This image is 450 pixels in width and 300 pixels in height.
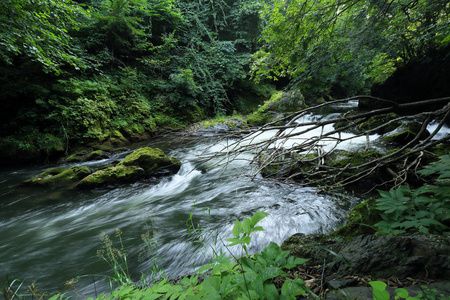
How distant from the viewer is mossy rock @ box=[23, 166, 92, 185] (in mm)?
5676

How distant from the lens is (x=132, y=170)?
5730 millimetres

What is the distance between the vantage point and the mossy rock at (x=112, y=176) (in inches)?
214

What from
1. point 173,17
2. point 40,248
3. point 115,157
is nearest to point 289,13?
point 40,248

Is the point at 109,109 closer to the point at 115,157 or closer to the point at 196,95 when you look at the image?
the point at 115,157

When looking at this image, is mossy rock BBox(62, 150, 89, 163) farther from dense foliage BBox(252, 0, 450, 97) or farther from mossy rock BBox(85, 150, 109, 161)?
dense foliage BBox(252, 0, 450, 97)

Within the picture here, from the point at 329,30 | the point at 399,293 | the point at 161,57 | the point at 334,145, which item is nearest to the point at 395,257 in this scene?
the point at 399,293

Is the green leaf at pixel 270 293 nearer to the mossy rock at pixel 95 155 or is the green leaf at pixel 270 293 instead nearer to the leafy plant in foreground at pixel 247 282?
the leafy plant in foreground at pixel 247 282

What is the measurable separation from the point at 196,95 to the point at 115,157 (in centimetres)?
776

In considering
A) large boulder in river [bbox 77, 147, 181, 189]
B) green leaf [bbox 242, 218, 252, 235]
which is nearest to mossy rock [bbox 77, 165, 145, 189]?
large boulder in river [bbox 77, 147, 181, 189]

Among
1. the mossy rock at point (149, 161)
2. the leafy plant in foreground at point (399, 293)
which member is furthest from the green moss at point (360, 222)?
the mossy rock at point (149, 161)

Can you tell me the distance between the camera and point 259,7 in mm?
14320

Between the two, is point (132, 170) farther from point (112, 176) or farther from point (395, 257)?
point (395, 257)

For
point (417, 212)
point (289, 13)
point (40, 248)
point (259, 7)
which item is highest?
point (259, 7)

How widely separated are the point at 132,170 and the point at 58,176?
2297 mm
